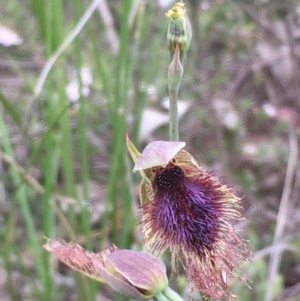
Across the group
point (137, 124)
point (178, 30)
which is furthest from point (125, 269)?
point (137, 124)

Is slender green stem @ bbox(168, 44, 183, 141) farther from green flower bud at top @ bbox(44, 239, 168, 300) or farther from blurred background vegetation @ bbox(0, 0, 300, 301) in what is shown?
blurred background vegetation @ bbox(0, 0, 300, 301)

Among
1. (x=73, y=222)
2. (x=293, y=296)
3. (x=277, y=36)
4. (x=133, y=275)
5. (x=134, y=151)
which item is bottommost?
(x=293, y=296)

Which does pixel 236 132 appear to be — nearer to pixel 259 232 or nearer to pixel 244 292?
pixel 259 232

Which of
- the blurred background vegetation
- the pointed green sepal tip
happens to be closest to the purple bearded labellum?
the pointed green sepal tip

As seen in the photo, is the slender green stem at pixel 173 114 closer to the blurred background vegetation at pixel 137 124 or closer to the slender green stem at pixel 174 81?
the slender green stem at pixel 174 81

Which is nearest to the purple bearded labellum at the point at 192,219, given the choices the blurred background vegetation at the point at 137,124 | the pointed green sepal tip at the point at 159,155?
the pointed green sepal tip at the point at 159,155

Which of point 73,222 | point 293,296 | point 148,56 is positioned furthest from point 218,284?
point 148,56
